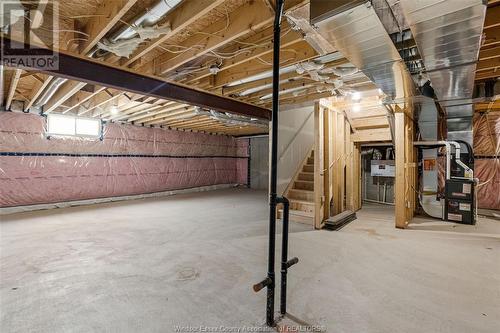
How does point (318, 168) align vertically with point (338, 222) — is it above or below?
above

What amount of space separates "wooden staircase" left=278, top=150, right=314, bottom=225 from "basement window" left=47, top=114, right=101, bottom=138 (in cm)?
475

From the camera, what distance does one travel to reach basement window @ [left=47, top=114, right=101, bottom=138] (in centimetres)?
536

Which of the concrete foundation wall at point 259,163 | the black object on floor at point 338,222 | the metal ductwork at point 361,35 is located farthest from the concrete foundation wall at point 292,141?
the concrete foundation wall at point 259,163

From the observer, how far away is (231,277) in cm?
221

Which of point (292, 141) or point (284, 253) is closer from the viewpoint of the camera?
point (284, 253)

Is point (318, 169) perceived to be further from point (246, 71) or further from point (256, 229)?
point (246, 71)

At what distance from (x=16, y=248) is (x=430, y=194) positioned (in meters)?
6.35

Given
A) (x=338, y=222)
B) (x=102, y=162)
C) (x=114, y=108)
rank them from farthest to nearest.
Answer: (x=102, y=162), (x=114, y=108), (x=338, y=222)

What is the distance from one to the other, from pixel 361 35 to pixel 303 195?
3.32 metres

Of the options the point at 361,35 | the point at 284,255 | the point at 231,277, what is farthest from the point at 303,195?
the point at 361,35

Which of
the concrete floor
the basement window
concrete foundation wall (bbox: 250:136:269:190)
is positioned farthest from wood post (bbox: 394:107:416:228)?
the basement window

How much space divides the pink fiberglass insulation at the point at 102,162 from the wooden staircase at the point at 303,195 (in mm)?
4300

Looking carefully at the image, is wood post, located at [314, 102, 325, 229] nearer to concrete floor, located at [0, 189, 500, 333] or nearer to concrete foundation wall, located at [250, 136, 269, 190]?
concrete floor, located at [0, 189, 500, 333]

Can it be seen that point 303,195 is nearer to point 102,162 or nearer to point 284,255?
point 284,255
